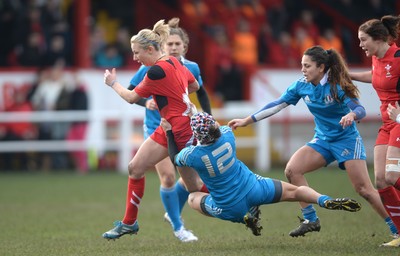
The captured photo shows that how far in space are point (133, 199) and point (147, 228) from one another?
1.40m

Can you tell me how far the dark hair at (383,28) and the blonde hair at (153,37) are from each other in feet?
5.97

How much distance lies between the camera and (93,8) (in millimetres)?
21156

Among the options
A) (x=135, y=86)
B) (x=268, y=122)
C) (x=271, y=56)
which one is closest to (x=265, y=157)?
(x=268, y=122)

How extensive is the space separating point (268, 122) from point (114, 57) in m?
3.50

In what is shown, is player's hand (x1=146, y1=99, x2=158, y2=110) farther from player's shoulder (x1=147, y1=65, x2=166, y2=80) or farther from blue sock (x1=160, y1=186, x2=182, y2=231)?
blue sock (x1=160, y1=186, x2=182, y2=231)

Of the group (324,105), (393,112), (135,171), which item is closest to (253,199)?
(324,105)

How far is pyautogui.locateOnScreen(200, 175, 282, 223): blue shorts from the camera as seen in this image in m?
8.06

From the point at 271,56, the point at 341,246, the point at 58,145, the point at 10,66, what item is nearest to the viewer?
the point at 341,246

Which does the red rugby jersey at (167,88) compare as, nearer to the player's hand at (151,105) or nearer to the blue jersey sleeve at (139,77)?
the player's hand at (151,105)

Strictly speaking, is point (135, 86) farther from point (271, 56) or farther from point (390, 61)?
point (271, 56)

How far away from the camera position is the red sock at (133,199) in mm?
8789

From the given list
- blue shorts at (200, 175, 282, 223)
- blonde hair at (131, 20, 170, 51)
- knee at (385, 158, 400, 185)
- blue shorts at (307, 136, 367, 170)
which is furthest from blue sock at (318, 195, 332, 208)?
blonde hair at (131, 20, 170, 51)

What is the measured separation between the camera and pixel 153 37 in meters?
8.44

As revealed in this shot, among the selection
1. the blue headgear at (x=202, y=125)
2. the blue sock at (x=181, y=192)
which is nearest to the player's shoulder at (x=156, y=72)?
the blue headgear at (x=202, y=125)
